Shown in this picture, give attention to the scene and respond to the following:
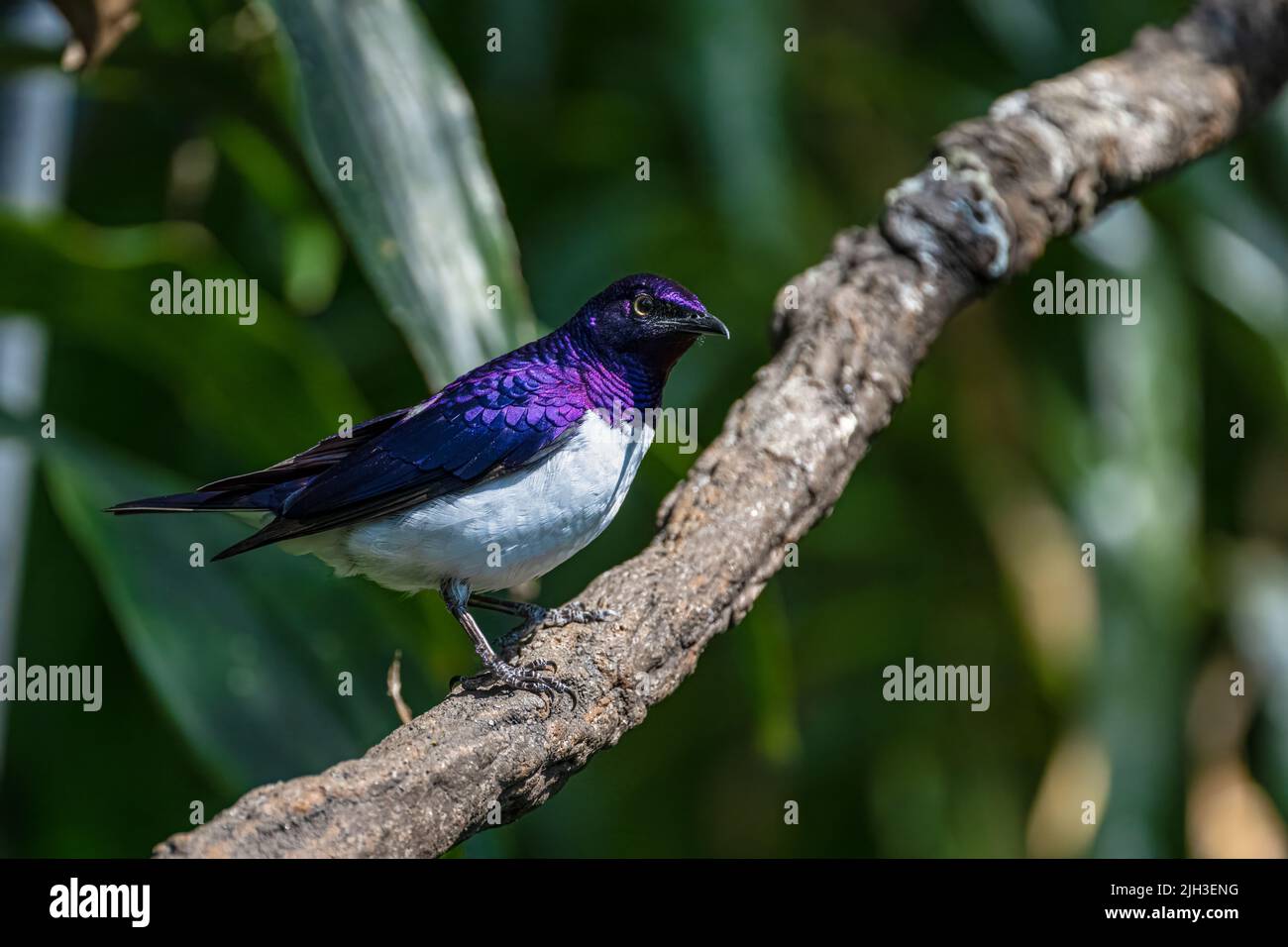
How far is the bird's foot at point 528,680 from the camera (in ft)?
8.96

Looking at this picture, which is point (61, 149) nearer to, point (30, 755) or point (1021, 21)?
point (30, 755)


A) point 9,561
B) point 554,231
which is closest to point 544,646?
point 9,561

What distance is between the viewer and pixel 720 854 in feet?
23.9

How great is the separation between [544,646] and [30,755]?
3.72 metres

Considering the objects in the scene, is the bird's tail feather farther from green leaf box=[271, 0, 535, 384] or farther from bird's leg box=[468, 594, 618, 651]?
bird's leg box=[468, 594, 618, 651]

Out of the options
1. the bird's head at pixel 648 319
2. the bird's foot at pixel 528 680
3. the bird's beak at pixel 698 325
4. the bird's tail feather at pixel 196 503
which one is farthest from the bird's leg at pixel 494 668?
the bird's beak at pixel 698 325

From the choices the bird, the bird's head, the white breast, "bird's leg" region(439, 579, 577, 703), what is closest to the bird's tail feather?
the bird

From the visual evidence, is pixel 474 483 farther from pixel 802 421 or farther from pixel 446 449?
pixel 802 421

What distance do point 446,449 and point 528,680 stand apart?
78cm

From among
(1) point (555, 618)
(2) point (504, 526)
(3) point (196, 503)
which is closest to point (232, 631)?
(3) point (196, 503)

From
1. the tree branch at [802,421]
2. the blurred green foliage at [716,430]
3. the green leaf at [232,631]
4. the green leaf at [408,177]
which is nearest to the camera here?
the tree branch at [802,421]

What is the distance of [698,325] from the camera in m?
3.50

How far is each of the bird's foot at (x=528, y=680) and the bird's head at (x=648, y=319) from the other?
1.04 meters

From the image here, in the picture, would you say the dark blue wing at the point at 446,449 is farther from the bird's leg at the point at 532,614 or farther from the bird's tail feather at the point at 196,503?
the bird's leg at the point at 532,614
